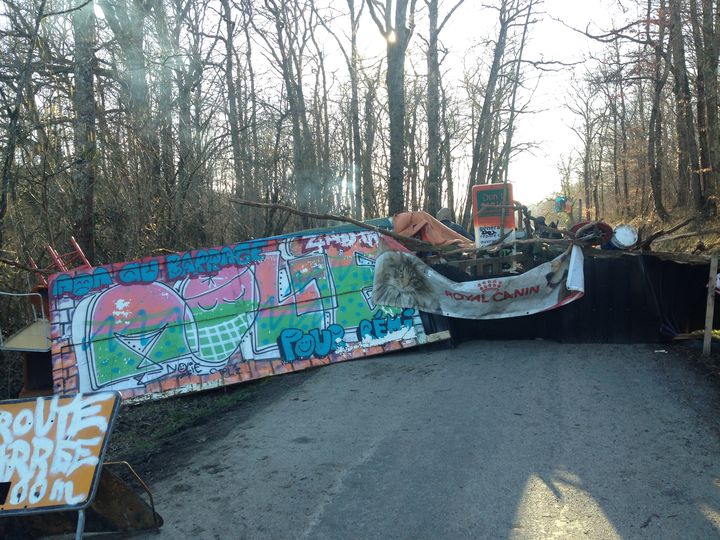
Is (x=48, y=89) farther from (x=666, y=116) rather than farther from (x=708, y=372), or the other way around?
(x=666, y=116)

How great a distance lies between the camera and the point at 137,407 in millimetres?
9547

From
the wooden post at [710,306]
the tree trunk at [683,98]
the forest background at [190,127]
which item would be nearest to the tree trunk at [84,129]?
the forest background at [190,127]

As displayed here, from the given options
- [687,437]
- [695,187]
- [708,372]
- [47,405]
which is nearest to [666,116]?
[695,187]

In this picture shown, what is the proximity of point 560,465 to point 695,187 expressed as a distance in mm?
19307

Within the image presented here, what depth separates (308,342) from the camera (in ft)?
33.0

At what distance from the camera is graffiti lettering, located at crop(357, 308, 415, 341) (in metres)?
10.2

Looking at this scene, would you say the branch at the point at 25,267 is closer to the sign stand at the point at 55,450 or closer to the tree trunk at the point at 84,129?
the tree trunk at the point at 84,129

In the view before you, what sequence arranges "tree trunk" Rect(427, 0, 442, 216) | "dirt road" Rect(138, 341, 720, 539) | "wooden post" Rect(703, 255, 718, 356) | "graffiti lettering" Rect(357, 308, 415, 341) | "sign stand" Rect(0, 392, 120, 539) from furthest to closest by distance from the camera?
1. "tree trunk" Rect(427, 0, 442, 216)
2. "graffiti lettering" Rect(357, 308, 415, 341)
3. "wooden post" Rect(703, 255, 718, 356)
4. "dirt road" Rect(138, 341, 720, 539)
5. "sign stand" Rect(0, 392, 120, 539)

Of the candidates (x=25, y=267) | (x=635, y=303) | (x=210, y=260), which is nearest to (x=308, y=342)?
(x=210, y=260)

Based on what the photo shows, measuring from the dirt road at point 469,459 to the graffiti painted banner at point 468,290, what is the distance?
146 centimetres

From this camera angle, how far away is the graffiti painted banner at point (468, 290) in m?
10.1

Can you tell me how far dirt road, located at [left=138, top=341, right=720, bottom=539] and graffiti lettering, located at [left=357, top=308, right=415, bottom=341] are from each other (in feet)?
4.80

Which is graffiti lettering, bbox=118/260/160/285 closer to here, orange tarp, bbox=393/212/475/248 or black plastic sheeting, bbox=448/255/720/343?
orange tarp, bbox=393/212/475/248

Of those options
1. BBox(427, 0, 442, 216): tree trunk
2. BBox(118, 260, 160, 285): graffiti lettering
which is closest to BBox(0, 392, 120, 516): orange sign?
BBox(118, 260, 160, 285): graffiti lettering
